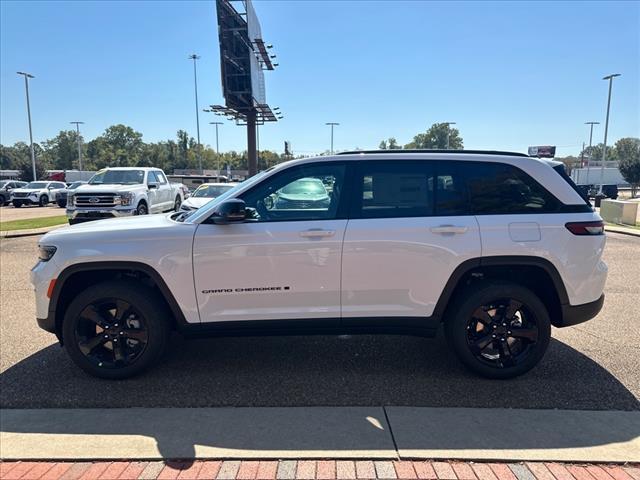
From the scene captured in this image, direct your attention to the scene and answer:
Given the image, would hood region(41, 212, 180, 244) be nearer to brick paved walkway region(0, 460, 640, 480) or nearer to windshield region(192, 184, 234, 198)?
brick paved walkway region(0, 460, 640, 480)

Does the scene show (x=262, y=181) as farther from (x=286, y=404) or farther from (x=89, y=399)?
(x=89, y=399)

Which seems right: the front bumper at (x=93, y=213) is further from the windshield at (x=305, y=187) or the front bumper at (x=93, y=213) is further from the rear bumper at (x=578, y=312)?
the rear bumper at (x=578, y=312)

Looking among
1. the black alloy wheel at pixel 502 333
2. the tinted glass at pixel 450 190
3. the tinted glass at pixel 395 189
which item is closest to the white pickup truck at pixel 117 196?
the tinted glass at pixel 395 189

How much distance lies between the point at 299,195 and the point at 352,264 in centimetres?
79

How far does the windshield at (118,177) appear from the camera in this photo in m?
12.5

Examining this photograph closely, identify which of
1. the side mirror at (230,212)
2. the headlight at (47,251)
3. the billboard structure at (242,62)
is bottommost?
the headlight at (47,251)

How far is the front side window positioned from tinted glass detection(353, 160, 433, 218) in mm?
209

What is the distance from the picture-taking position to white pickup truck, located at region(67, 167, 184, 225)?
37.2ft

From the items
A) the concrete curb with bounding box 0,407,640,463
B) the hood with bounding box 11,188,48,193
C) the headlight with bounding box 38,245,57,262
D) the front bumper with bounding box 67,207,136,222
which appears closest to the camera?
the concrete curb with bounding box 0,407,640,463

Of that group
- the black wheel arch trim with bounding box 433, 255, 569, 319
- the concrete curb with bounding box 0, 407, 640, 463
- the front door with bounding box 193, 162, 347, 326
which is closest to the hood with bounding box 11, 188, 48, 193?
the concrete curb with bounding box 0, 407, 640, 463

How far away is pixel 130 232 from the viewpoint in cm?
350

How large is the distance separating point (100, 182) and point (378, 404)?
39.3ft

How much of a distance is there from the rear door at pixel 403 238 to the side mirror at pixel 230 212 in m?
0.86

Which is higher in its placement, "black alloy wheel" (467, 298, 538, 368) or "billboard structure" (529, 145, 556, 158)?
"billboard structure" (529, 145, 556, 158)
